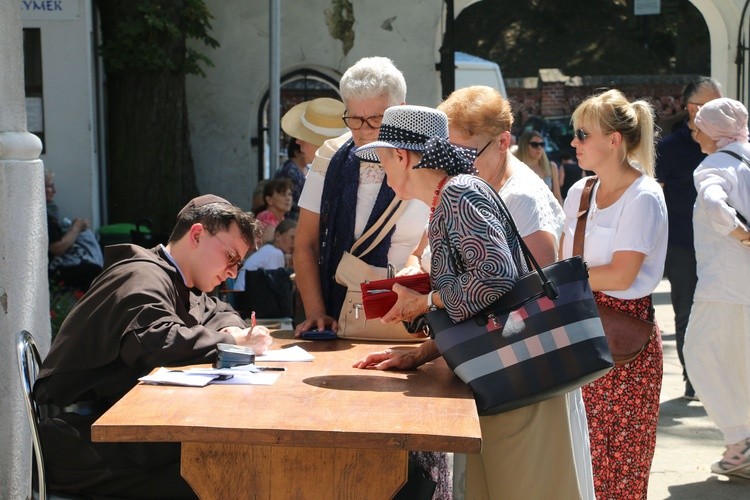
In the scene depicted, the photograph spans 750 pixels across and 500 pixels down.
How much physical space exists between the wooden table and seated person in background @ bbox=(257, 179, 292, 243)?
18.2ft

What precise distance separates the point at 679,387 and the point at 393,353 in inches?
190

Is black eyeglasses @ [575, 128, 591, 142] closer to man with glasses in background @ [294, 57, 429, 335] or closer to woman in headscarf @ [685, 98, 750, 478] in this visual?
man with glasses in background @ [294, 57, 429, 335]

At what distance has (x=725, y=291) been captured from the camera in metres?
5.46

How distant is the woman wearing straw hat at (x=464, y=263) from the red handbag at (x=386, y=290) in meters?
0.05

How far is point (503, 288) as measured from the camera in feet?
9.21

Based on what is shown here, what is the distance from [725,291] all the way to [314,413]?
3.48 m

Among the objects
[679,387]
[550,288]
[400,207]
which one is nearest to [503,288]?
[550,288]

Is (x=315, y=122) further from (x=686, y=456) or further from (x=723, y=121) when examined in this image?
(x=686, y=456)

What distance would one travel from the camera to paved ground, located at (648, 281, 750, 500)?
17.2ft

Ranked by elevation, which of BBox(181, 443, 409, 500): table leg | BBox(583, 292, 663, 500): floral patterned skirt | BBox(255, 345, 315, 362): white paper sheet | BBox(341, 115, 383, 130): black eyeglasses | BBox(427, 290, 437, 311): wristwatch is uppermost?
BBox(341, 115, 383, 130): black eyeglasses

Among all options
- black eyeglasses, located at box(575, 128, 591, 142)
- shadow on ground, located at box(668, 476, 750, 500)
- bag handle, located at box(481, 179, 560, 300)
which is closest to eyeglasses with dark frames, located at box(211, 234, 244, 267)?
bag handle, located at box(481, 179, 560, 300)

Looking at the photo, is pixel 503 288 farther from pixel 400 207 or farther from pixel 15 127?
pixel 15 127

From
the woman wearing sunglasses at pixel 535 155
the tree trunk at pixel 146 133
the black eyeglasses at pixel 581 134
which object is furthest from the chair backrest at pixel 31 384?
the tree trunk at pixel 146 133

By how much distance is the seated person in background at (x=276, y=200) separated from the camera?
8.40 metres
